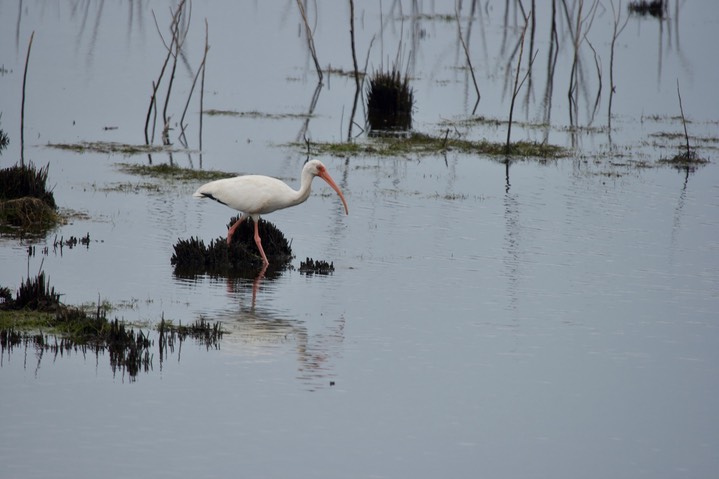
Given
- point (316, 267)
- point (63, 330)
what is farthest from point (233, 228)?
point (63, 330)

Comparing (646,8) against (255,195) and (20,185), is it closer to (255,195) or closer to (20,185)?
(20,185)

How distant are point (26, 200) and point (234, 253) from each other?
9.77ft

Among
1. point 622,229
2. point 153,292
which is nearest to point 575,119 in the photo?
point 622,229

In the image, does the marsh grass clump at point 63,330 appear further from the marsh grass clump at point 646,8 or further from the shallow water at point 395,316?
the marsh grass clump at point 646,8

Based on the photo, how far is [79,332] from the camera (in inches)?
386

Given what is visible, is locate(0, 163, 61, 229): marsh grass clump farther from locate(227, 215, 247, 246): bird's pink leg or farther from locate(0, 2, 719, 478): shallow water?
locate(227, 215, 247, 246): bird's pink leg

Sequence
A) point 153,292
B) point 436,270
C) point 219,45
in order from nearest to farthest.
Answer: point 153,292
point 436,270
point 219,45

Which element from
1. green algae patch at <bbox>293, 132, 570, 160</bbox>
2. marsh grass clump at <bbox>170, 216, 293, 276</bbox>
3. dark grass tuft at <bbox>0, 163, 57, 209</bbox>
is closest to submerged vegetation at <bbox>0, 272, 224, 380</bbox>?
marsh grass clump at <bbox>170, 216, 293, 276</bbox>

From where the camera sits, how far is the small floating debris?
13.2 metres

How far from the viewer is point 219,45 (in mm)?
36938

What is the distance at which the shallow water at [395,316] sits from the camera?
27.1ft

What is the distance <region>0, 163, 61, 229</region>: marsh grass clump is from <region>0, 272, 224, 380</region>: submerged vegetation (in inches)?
165

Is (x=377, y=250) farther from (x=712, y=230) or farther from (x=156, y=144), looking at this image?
(x=156, y=144)

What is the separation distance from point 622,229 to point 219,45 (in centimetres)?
2218
